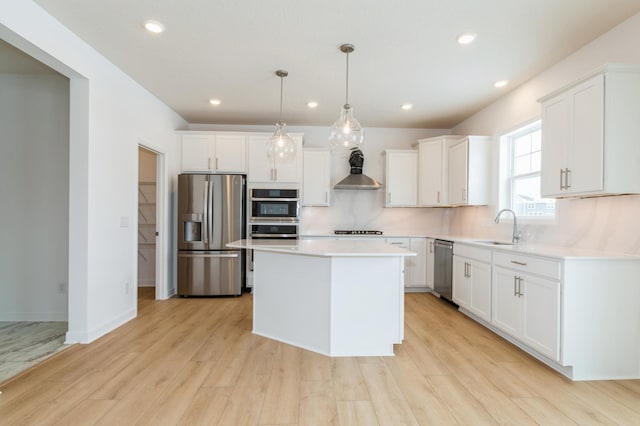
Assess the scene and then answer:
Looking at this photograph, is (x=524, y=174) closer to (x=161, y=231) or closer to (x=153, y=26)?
(x=153, y=26)

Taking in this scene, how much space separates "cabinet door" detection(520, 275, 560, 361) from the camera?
7.66ft

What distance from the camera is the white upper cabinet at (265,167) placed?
15.7 ft

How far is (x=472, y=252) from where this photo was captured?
11.7ft

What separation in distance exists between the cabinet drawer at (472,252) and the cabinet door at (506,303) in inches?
7.2

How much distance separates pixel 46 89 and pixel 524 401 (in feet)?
16.6

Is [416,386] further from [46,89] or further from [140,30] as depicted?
[46,89]

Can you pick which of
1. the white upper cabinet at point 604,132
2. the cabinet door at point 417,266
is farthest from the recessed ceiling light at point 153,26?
the cabinet door at point 417,266

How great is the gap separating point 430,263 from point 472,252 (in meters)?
1.23

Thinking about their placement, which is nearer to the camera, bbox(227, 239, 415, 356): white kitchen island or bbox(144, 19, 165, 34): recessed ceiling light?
bbox(144, 19, 165, 34): recessed ceiling light

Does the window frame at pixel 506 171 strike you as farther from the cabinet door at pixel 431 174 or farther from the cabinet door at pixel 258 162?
the cabinet door at pixel 258 162

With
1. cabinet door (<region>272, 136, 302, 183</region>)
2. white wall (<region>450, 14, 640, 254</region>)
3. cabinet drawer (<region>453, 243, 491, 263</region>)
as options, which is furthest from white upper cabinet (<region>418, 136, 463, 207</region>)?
cabinet door (<region>272, 136, 302, 183</region>)

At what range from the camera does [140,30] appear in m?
2.62

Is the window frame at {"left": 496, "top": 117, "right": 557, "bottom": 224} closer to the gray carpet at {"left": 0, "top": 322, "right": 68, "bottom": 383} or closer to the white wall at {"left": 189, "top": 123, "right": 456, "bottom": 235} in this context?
the white wall at {"left": 189, "top": 123, "right": 456, "bottom": 235}

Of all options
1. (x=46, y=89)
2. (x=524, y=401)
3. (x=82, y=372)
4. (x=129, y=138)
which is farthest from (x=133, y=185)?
(x=524, y=401)
